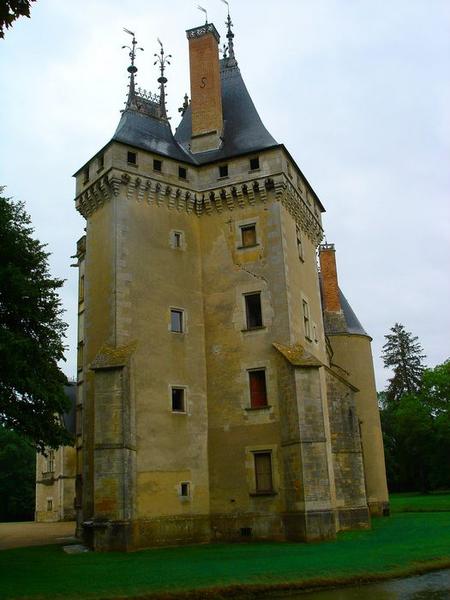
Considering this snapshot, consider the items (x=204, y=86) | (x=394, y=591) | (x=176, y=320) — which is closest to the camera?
(x=394, y=591)

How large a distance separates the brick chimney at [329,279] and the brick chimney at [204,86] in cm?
1398

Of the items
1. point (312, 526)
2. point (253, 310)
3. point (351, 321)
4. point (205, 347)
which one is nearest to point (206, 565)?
point (312, 526)

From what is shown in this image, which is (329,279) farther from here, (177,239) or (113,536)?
(113,536)

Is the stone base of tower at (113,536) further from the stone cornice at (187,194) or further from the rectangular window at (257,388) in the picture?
the stone cornice at (187,194)

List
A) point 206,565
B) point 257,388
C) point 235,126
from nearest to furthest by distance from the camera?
1. point 206,565
2. point 257,388
3. point 235,126

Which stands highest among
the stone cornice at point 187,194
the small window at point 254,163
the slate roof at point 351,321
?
the small window at point 254,163

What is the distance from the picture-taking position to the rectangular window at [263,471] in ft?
82.6

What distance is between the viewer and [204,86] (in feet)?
107

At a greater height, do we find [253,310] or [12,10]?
[253,310]

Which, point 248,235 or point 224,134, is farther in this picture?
point 224,134

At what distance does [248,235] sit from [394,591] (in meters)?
18.0

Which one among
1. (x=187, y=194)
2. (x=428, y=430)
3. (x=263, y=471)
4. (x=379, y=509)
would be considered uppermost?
(x=187, y=194)

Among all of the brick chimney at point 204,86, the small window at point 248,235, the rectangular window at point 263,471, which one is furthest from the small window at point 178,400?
the brick chimney at point 204,86

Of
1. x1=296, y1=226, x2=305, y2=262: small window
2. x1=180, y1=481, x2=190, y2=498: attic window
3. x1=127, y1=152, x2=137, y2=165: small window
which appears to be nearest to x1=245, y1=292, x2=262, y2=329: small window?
x1=296, y1=226, x2=305, y2=262: small window
